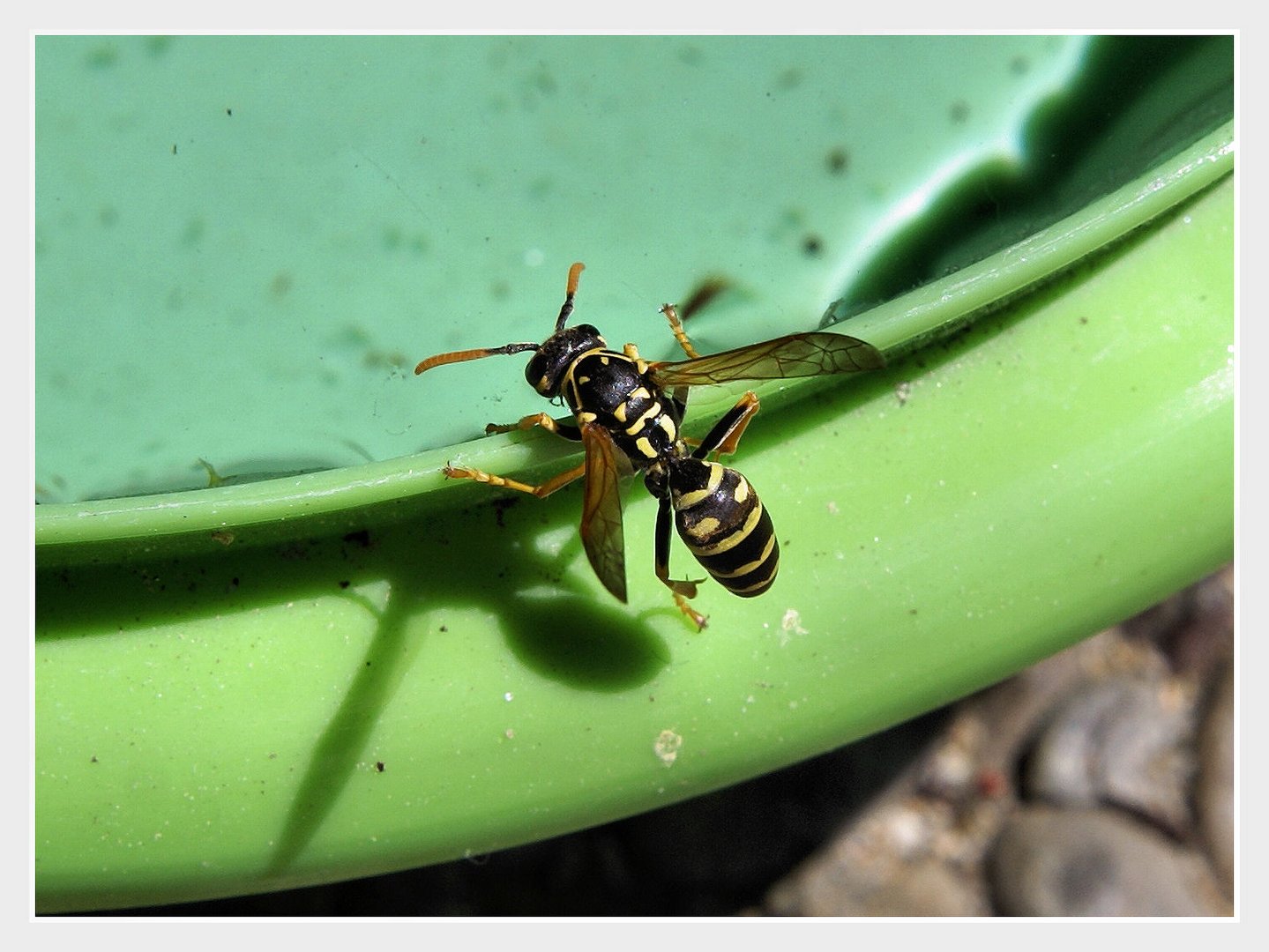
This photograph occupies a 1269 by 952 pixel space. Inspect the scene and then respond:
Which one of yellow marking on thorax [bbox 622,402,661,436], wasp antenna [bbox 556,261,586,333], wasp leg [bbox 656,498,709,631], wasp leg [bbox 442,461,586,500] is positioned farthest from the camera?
wasp antenna [bbox 556,261,586,333]

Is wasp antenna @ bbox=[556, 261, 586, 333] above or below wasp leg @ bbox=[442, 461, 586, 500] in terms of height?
above

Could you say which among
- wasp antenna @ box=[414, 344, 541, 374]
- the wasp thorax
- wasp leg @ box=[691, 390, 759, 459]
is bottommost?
wasp leg @ box=[691, 390, 759, 459]

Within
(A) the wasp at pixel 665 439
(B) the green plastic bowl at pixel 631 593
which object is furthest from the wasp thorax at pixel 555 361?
(B) the green plastic bowl at pixel 631 593

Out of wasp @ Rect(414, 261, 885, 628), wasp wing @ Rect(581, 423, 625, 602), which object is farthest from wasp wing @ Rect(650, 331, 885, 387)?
wasp wing @ Rect(581, 423, 625, 602)

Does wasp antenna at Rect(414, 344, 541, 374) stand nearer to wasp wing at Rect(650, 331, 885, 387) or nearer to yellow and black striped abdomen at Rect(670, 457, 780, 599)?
wasp wing at Rect(650, 331, 885, 387)

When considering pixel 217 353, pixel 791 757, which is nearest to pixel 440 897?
pixel 217 353

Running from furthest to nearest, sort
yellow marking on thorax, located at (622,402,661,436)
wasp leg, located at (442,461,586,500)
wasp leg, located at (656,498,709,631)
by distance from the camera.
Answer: yellow marking on thorax, located at (622,402,661,436), wasp leg, located at (656,498,709,631), wasp leg, located at (442,461,586,500)

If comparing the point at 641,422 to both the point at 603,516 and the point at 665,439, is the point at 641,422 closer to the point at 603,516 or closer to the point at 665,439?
the point at 665,439

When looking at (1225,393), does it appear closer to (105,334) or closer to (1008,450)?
(1008,450)
